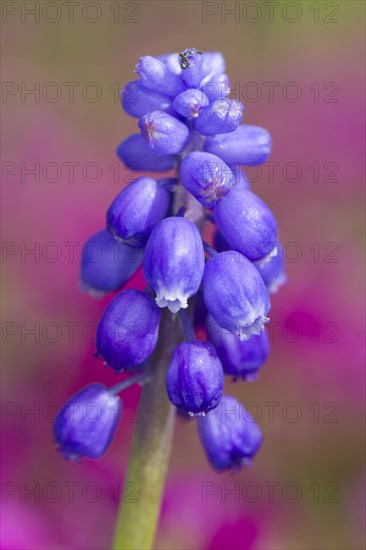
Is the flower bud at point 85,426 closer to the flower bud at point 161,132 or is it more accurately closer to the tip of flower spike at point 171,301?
the tip of flower spike at point 171,301

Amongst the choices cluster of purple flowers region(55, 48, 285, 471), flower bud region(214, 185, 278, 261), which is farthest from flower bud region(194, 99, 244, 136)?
flower bud region(214, 185, 278, 261)

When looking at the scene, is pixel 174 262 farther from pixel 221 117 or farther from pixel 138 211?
pixel 221 117

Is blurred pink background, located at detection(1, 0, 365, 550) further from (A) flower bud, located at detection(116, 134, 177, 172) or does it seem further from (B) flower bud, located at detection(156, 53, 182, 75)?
(B) flower bud, located at detection(156, 53, 182, 75)

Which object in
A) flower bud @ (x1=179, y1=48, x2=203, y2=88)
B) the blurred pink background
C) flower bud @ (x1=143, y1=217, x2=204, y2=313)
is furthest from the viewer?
the blurred pink background

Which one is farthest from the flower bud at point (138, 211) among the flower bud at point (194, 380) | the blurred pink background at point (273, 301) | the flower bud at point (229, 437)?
the blurred pink background at point (273, 301)

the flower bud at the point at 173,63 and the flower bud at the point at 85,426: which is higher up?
the flower bud at the point at 173,63
